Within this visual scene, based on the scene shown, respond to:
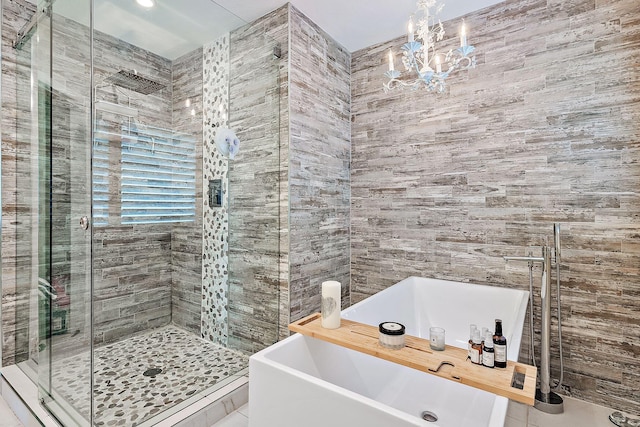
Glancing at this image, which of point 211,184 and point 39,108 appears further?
point 211,184

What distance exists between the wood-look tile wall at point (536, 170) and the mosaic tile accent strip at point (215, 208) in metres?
1.39

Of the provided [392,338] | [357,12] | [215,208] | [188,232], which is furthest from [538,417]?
[357,12]

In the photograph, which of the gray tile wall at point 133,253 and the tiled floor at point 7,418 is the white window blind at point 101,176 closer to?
the gray tile wall at point 133,253

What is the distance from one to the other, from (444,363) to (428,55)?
7.83 ft

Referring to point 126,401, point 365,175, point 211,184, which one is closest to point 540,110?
point 365,175

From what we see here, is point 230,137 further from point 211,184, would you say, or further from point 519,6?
point 519,6

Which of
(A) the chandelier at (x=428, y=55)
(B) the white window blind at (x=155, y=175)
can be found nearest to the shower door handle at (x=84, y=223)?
(B) the white window blind at (x=155, y=175)

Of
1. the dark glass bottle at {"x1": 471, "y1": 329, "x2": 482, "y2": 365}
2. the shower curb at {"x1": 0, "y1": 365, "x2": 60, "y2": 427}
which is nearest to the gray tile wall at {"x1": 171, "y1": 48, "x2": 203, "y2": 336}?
the shower curb at {"x1": 0, "y1": 365, "x2": 60, "y2": 427}

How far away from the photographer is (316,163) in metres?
2.72

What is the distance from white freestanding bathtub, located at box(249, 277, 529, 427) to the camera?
1102 mm

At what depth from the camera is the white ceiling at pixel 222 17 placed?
233 centimetres

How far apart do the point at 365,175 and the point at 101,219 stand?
221 centimetres

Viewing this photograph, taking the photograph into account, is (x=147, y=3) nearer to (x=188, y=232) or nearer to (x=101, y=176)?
(x=101, y=176)

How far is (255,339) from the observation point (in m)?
2.58
